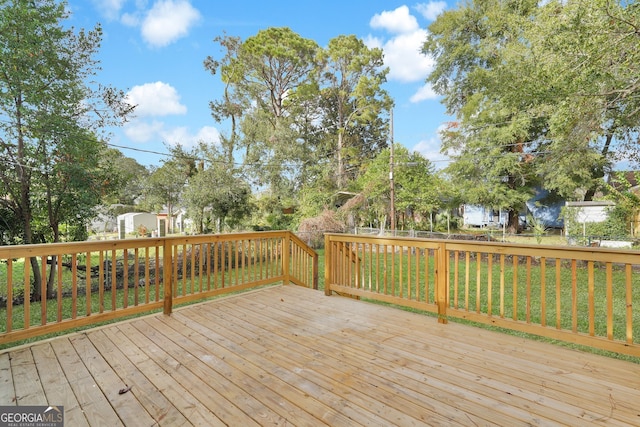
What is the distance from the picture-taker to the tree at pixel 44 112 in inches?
189

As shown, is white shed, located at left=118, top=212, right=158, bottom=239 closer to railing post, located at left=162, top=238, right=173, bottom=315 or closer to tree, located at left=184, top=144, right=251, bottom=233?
tree, located at left=184, top=144, right=251, bottom=233

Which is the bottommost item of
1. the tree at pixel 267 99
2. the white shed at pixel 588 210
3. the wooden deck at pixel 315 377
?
the wooden deck at pixel 315 377

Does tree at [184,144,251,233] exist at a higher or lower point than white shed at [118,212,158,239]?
higher

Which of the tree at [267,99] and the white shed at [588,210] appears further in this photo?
the tree at [267,99]

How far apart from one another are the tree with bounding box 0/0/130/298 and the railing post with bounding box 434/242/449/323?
6143 millimetres

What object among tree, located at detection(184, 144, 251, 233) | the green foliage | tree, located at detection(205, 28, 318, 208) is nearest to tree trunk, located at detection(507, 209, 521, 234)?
the green foliage

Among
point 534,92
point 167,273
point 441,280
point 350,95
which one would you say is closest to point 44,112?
point 167,273

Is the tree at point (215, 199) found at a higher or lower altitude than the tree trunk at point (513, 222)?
higher

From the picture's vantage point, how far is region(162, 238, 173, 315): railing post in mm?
3227

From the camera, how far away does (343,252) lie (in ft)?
13.1

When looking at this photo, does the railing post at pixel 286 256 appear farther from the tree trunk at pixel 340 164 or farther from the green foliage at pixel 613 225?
the tree trunk at pixel 340 164

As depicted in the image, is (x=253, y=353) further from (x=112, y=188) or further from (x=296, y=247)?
(x=112, y=188)

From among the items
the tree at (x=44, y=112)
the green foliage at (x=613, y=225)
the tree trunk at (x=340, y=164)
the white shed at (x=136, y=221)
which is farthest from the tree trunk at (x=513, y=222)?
the white shed at (x=136, y=221)

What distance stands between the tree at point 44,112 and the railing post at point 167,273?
3646 millimetres
